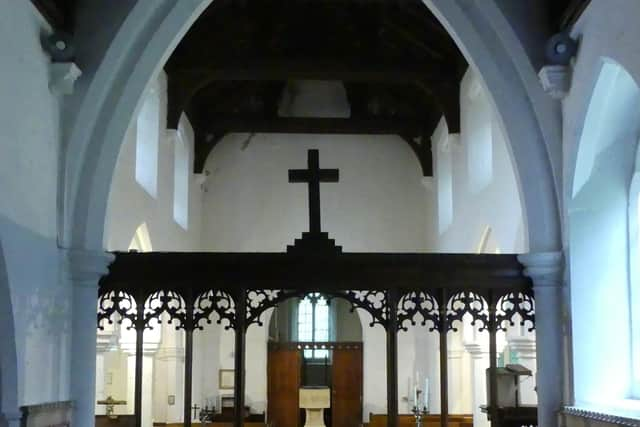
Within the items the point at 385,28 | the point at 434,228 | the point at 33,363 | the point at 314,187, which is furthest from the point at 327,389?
the point at 33,363

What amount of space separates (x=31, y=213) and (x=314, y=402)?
12243 millimetres

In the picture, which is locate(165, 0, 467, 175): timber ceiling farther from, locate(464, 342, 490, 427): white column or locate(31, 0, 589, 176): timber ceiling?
locate(464, 342, 490, 427): white column

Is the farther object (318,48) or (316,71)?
(318,48)

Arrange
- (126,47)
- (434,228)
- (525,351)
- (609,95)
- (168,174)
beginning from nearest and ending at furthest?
(609,95), (126,47), (525,351), (168,174), (434,228)

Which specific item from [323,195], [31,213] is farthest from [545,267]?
[323,195]

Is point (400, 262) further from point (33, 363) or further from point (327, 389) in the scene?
point (327, 389)

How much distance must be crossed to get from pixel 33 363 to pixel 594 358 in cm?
318

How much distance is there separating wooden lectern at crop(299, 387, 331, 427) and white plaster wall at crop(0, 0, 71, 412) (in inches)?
446

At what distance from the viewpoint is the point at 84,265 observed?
588 centimetres

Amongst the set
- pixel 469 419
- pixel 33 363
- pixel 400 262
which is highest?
pixel 400 262

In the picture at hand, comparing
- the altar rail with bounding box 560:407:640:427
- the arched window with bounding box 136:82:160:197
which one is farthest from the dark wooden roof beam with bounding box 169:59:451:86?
the altar rail with bounding box 560:407:640:427

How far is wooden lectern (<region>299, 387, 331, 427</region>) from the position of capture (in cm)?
1689

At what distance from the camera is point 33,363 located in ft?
17.3

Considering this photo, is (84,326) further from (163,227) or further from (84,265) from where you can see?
(163,227)
